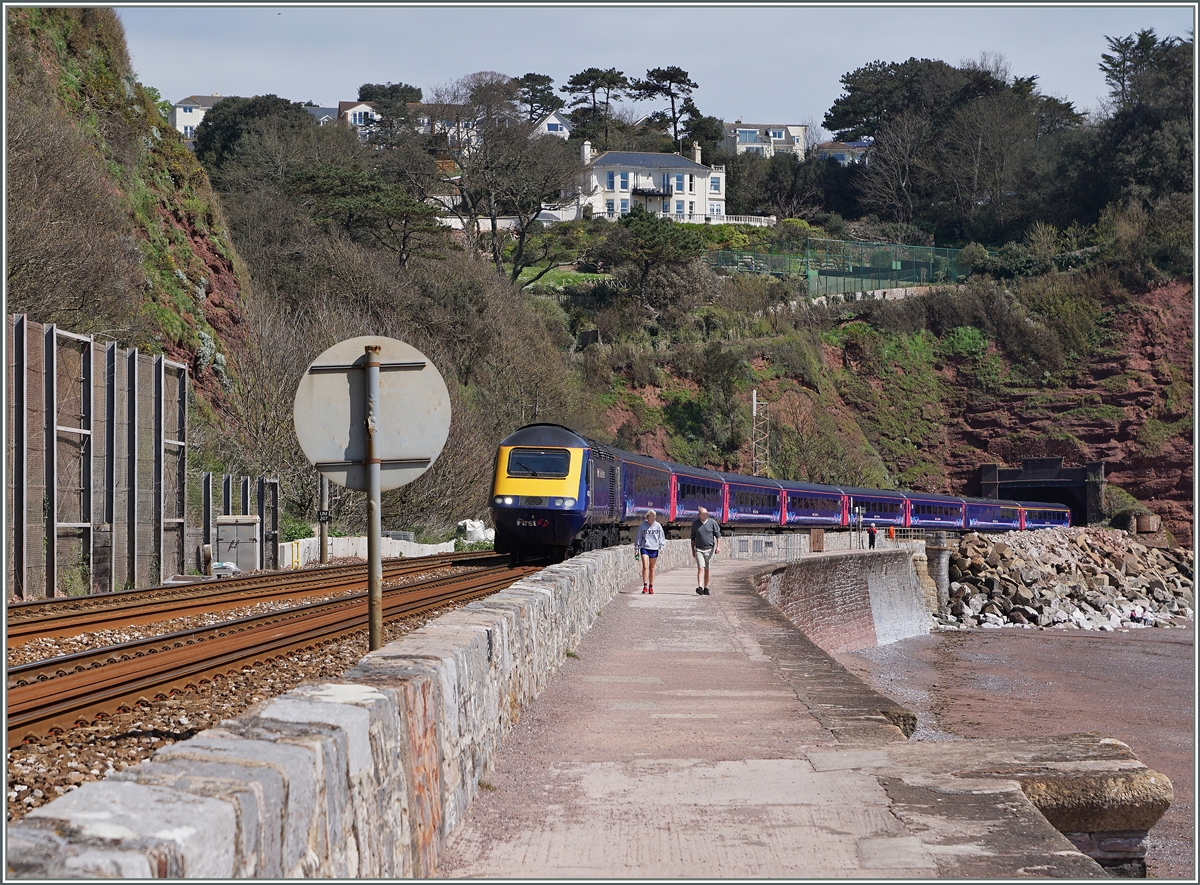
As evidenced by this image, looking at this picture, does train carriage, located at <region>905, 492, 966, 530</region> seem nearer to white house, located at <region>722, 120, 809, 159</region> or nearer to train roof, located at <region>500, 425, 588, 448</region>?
train roof, located at <region>500, 425, 588, 448</region>

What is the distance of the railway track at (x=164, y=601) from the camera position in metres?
12.5

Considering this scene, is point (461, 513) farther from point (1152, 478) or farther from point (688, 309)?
point (1152, 478)

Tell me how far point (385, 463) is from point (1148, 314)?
85.2 metres

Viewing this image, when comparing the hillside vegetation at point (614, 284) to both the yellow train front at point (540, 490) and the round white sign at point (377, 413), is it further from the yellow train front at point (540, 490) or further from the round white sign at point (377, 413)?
the round white sign at point (377, 413)

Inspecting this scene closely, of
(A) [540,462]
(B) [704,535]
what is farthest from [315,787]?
(A) [540,462]

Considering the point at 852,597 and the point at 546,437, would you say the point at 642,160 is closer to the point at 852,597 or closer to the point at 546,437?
the point at 852,597

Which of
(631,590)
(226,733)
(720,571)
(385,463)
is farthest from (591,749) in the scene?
(720,571)

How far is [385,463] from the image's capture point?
21.6ft

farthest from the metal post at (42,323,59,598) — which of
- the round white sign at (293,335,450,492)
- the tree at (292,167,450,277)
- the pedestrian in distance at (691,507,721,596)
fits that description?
the tree at (292,167,450,277)

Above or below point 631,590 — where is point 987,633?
below

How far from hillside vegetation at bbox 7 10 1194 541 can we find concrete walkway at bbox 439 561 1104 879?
19.4 m

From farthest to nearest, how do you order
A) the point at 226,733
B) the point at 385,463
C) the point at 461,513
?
the point at 461,513 → the point at 385,463 → the point at 226,733

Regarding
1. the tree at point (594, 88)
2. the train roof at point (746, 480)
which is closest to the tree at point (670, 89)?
the tree at point (594, 88)

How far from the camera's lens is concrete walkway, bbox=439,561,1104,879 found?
518 centimetres
